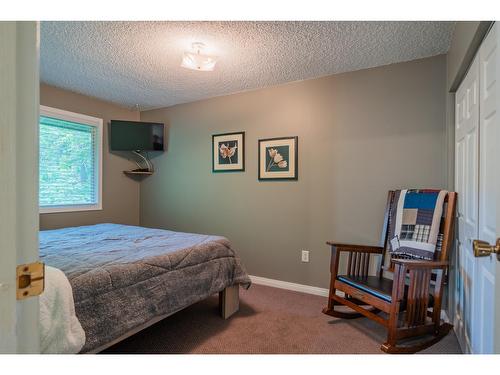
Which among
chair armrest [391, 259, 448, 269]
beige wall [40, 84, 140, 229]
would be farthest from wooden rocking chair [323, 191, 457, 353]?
beige wall [40, 84, 140, 229]

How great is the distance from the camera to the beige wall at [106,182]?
321 centimetres

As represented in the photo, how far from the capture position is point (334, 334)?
206 cm

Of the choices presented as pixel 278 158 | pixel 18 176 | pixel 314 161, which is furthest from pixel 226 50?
pixel 18 176

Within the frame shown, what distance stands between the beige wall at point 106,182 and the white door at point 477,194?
3.88 meters

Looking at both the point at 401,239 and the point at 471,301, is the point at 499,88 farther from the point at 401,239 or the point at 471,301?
the point at 401,239

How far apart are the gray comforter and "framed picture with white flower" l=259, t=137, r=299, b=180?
109 cm

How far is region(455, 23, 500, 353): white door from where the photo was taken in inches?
52.6

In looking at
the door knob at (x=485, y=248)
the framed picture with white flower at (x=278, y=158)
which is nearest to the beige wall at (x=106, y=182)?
the framed picture with white flower at (x=278, y=158)

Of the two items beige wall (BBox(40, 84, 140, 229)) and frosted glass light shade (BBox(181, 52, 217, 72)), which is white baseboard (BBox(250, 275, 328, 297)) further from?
frosted glass light shade (BBox(181, 52, 217, 72))

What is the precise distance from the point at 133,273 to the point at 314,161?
2.03 meters

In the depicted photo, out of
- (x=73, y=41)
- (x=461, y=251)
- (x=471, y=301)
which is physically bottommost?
(x=471, y=301)

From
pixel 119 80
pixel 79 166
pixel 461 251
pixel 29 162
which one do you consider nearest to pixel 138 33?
pixel 119 80

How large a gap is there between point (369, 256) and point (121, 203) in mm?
3299

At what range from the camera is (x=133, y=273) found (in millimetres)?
1648
